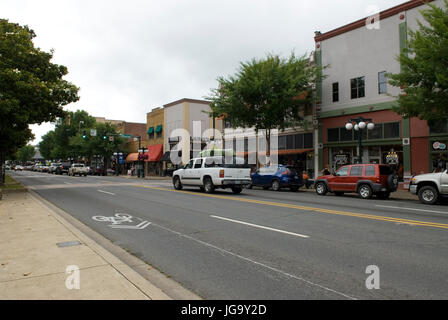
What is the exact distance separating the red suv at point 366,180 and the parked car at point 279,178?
3.11 metres

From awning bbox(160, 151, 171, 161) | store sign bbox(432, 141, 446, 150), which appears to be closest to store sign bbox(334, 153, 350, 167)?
store sign bbox(432, 141, 446, 150)

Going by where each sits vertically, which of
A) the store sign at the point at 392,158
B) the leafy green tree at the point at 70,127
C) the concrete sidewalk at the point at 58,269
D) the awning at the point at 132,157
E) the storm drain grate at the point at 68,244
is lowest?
the concrete sidewalk at the point at 58,269

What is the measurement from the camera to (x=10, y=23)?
18.7m

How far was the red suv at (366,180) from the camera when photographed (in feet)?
53.3

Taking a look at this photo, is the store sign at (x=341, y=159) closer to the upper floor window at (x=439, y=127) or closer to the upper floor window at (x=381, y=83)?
the upper floor window at (x=381, y=83)

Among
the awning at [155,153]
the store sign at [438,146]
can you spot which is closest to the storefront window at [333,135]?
the store sign at [438,146]

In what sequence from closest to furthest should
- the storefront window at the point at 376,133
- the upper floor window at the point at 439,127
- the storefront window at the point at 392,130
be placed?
1. the upper floor window at the point at 439,127
2. the storefront window at the point at 392,130
3. the storefront window at the point at 376,133

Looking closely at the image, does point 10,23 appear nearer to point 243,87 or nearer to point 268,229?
point 243,87

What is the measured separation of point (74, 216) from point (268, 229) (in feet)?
20.9

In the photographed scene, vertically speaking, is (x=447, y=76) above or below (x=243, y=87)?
below

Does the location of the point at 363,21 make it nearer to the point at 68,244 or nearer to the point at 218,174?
the point at 218,174

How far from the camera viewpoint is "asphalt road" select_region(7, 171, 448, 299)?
434cm
